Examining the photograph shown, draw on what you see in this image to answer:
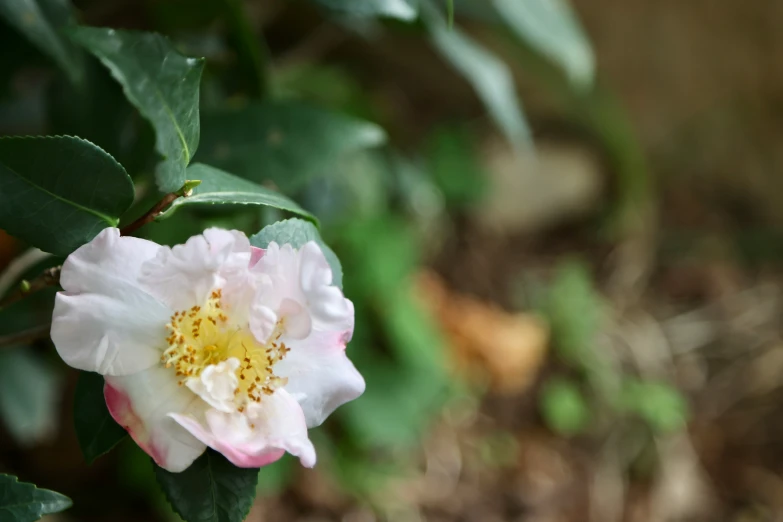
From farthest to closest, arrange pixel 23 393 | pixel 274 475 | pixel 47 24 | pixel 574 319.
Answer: pixel 574 319, pixel 274 475, pixel 23 393, pixel 47 24

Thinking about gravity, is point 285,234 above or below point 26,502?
above

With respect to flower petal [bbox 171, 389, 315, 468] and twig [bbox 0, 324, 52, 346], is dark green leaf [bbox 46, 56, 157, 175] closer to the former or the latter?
twig [bbox 0, 324, 52, 346]

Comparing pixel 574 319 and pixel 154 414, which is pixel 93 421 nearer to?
pixel 154 414

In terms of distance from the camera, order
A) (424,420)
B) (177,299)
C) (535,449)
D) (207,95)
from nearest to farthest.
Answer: (177,299)
(207,95)
(424,420)
(535,449)

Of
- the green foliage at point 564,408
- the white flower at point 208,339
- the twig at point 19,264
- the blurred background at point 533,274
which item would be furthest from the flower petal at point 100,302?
the green foliage at point 564,408

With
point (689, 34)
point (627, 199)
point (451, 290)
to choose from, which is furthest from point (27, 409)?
point (689, 34)

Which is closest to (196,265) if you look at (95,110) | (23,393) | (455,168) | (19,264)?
(19,264)

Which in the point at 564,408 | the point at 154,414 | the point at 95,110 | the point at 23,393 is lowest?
the point at 564,408

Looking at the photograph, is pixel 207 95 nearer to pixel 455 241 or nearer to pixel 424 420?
pixel 424 420
